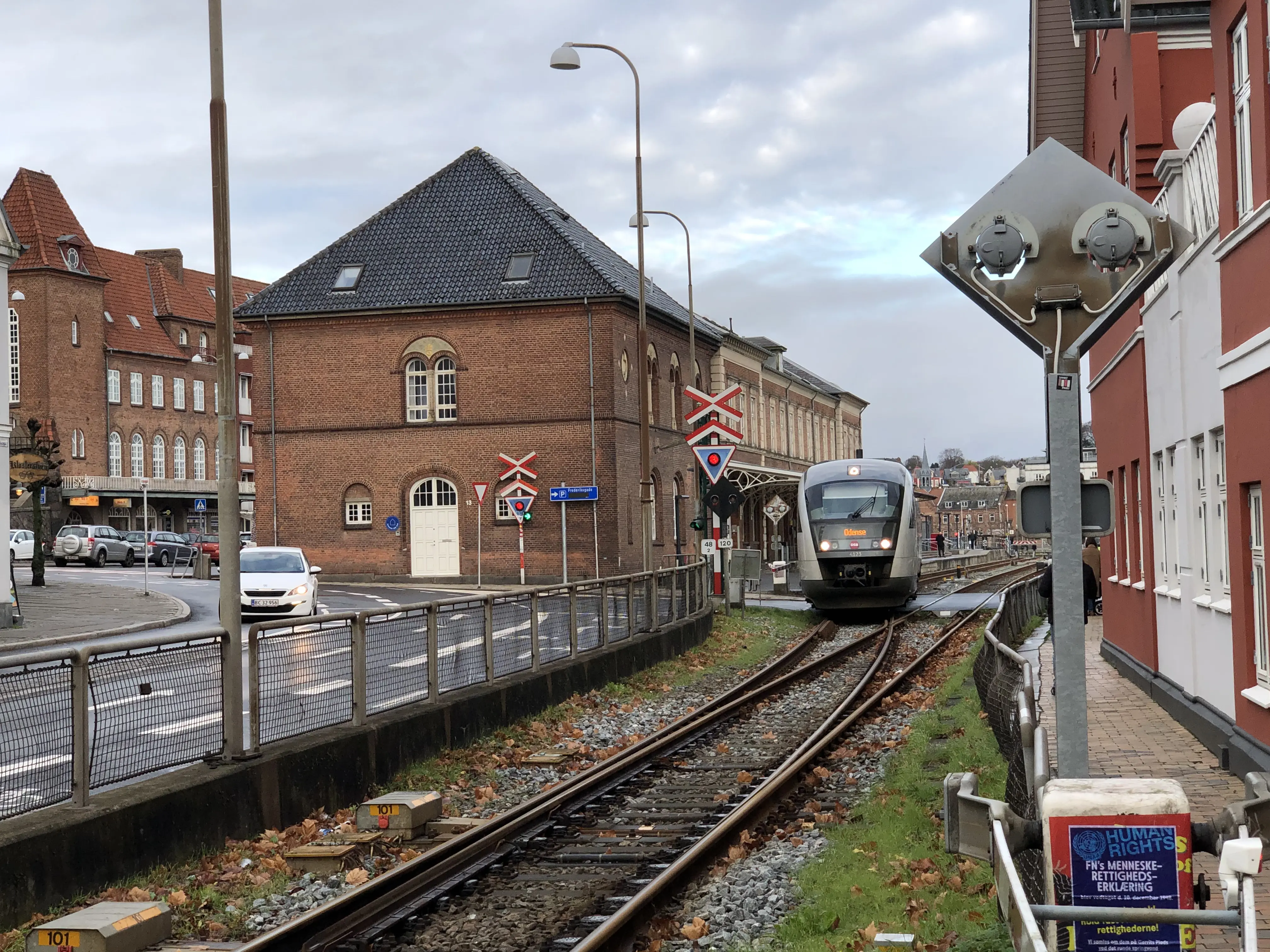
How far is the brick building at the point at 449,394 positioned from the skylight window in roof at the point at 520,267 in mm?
66

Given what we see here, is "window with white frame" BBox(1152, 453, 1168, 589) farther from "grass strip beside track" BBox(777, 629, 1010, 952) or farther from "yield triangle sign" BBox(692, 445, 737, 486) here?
"yield triangle sign" BBox(692, 445, 737, 486)

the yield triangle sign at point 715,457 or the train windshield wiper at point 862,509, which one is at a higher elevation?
the yield triangle sign at point 715,457

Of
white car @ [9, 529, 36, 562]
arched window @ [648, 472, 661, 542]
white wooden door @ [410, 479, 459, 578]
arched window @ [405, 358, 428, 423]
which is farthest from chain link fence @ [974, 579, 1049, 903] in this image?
white car @ [9, 529, 36, 562]

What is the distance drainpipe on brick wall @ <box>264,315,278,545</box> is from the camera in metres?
53.1

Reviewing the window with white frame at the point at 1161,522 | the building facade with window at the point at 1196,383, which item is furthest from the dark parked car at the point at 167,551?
the window with white frame at the point at 1161,522

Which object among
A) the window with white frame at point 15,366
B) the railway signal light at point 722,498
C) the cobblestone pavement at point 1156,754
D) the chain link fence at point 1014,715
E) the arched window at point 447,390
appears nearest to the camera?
the chain link fence at point 1014,715

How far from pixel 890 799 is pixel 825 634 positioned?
19.1 meters

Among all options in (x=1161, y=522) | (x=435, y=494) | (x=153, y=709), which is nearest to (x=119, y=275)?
(x=435, y=494)

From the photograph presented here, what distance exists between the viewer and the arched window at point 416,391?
52312 mm

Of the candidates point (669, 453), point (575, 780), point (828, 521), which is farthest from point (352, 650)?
point (669, 453)

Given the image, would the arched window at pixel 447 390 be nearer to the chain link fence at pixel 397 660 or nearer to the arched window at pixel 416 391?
the arched window at pixel 416 391

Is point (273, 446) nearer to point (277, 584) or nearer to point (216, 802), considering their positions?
point (277, 584)

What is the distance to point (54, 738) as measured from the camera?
891 centimetres

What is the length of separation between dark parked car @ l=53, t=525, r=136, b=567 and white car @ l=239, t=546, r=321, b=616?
1391 inches
